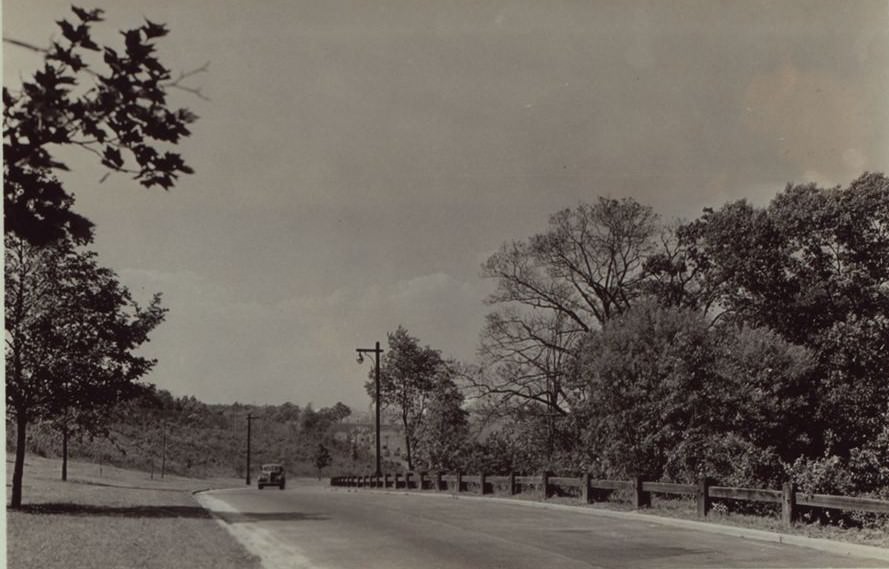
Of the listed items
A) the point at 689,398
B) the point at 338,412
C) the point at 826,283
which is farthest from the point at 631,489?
the point at 338,412

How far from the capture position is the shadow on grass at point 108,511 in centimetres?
1894

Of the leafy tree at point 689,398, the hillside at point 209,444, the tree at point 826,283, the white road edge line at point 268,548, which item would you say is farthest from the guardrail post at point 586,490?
the hillside at point 209,444

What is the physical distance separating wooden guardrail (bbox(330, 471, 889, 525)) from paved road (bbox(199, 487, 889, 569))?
4.34ft

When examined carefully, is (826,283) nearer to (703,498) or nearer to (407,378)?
(703,498)

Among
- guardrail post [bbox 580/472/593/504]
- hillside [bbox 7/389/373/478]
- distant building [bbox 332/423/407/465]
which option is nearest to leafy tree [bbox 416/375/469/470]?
distant building [bbox 332/423/407/465]

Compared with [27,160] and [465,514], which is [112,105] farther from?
[465,514]

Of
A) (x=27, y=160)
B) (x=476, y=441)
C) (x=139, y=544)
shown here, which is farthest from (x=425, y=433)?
(x=27, y=160)

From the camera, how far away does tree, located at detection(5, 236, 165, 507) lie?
19.0m

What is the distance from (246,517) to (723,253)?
19652 millimetres

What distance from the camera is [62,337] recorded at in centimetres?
1941

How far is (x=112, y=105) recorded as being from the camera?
397 cm

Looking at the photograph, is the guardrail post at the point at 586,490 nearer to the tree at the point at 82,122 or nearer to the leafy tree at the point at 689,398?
the leafy tree at the point at 689,398

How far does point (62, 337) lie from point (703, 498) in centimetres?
1504

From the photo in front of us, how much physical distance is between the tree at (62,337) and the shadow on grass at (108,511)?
0.77 m
